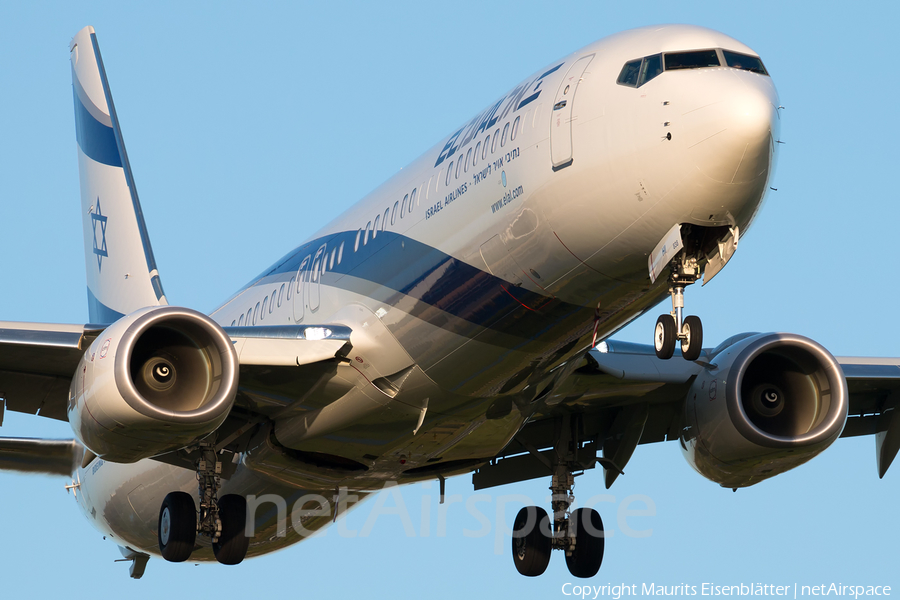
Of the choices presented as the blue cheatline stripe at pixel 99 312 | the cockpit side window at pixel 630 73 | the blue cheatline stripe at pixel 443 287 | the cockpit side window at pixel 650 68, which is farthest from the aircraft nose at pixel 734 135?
the blue cheatline stripe at pixel 99 312

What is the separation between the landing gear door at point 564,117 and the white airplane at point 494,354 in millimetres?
44

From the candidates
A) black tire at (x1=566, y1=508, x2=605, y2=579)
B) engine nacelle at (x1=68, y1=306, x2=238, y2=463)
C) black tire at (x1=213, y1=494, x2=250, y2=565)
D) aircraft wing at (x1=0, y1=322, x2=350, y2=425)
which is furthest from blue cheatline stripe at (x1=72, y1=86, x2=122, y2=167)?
black tire at (x1=566, y1=508, x2=605, y2=579)

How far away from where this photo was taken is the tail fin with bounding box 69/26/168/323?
25.4 meters

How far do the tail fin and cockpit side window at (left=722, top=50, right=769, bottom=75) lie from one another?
13679 millimetres

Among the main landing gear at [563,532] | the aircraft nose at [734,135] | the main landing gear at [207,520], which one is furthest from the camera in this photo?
the main landing gear at [563,532]

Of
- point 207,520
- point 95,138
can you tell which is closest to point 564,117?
point 207,520

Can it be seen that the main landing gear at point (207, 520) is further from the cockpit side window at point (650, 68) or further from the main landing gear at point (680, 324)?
the cockpit side window at point (650, 68)

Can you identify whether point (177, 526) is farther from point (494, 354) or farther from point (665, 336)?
point (665, 336)

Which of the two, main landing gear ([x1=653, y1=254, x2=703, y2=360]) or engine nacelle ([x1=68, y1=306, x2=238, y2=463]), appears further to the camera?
engine nacelle ([x1=68, y1=306, x2=238, y2=463])

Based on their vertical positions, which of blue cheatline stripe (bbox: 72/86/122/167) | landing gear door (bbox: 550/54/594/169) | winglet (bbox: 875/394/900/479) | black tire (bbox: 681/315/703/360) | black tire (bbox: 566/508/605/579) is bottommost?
black tire (bbox: 566/508/605/579)

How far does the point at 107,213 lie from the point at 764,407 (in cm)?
1435

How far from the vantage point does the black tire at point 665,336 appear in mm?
13852

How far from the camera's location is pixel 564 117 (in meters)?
14.6

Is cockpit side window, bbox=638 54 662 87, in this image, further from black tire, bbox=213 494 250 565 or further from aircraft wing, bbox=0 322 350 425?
black tire, bbox=213 494 250 565
